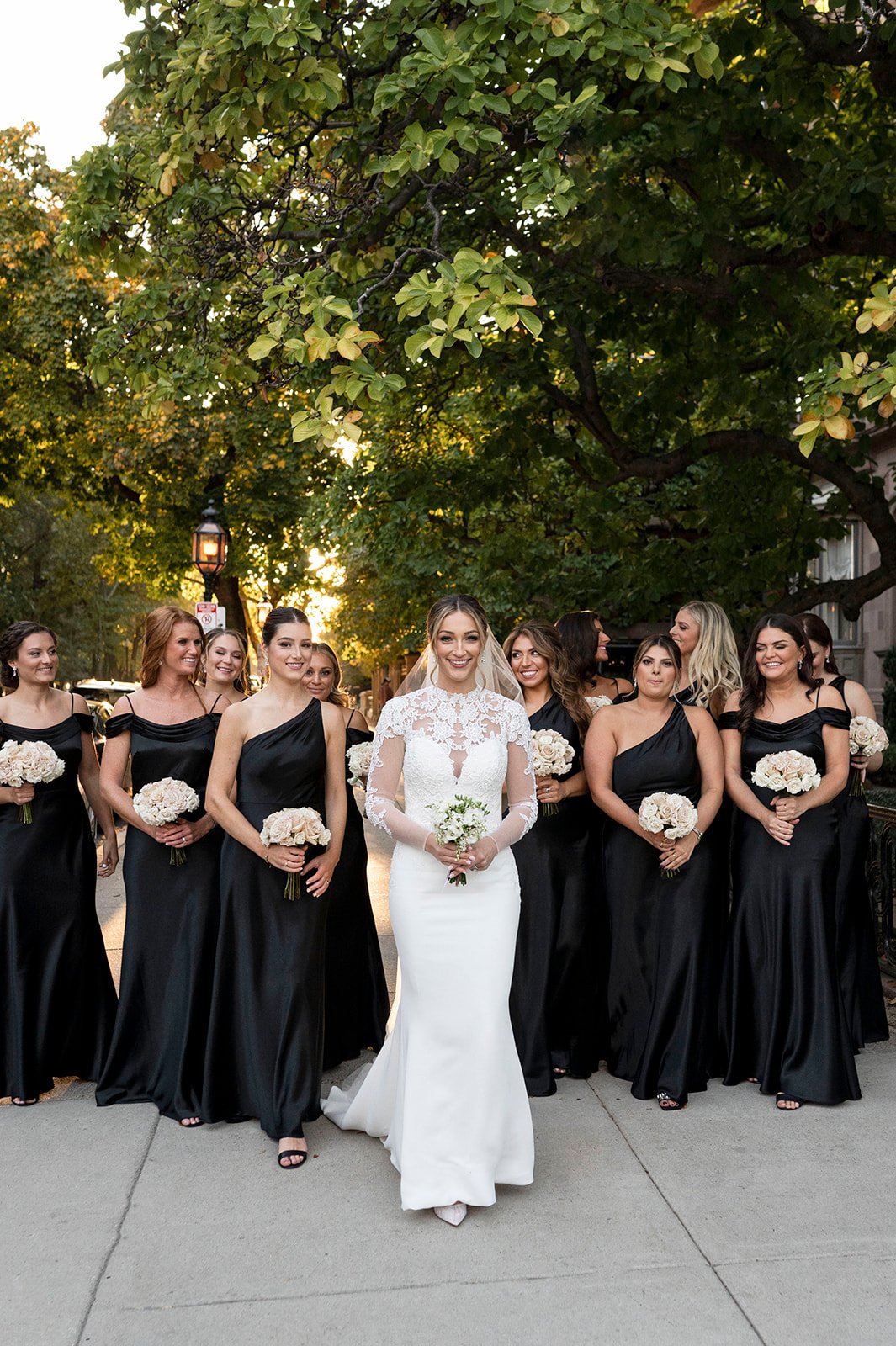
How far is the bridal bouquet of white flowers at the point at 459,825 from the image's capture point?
4.61 m

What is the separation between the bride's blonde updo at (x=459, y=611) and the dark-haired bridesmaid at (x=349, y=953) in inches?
60.3

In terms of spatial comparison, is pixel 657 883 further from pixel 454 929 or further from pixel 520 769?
pixel 454 929

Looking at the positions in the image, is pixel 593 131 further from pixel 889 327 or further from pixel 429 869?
pixel 429 869

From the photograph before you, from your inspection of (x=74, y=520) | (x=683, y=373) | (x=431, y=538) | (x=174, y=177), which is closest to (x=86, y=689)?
(x=431, y=538)

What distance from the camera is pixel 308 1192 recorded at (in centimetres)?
486

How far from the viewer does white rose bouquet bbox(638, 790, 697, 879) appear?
19.0 feet

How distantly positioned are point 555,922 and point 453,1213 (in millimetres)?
2009

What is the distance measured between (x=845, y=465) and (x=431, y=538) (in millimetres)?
11105

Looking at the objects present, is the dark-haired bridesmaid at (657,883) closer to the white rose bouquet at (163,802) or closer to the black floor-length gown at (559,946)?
the black floor-length gown at (559,946)

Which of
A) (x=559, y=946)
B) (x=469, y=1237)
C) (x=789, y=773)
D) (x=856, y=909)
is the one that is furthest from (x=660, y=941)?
(x=469, y=1237)

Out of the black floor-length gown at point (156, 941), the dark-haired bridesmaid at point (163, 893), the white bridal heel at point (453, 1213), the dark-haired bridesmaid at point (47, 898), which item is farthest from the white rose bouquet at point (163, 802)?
the white bridal heel at point (453, 1213)

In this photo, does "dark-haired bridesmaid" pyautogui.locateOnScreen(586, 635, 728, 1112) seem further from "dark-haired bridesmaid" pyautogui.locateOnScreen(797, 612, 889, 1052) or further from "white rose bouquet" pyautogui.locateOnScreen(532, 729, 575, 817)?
"dark-haired bridesmaid" pyautogui.locateOnScreen(797, 612, 889, 1052)

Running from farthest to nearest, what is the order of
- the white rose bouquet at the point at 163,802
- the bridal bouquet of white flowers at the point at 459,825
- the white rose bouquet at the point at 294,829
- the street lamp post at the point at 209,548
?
the street lamp post at the point at 209,548, the white rose bouquet at the point at 163,802, the white rose bouquet at the point at 294,829, the bridal bouquet of white flowers at the point at 459,825

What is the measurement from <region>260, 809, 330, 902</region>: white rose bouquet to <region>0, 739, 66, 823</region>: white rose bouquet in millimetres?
1401
